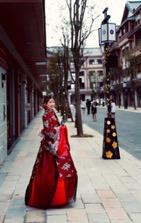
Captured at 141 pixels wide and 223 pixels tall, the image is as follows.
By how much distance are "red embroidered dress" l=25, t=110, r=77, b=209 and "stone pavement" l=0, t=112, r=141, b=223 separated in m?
0.17

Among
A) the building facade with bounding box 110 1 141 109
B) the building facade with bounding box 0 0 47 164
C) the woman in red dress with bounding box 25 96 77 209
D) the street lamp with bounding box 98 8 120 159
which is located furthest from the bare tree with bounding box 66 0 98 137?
the building facade with bounding box 110 1 141 109

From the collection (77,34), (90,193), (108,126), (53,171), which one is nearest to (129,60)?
(77,34)

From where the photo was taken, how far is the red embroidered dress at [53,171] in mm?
6777

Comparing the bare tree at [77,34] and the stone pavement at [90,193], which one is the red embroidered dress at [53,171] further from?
the bare tree at [77,34]

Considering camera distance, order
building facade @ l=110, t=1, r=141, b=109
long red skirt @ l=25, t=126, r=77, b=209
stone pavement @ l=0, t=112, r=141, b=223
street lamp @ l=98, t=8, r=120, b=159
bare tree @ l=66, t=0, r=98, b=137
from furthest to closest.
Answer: building facade @ l=110, t=1, r=141, b=109 < bare tree @ l=66, t=0, r=98, b=137 < street lamp @ l=98, t=8, r=120, b=159 < long red skirt @ l=25, t=126, r=77, b=209 < stone pavement @ l=0, t=112, r=141, b=223

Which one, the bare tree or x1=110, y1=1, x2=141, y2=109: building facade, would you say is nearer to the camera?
the bare tree

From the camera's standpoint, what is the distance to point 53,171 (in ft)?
22.3

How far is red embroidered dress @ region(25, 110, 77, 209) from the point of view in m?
6.78

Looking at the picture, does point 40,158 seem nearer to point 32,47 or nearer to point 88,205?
point 88,205

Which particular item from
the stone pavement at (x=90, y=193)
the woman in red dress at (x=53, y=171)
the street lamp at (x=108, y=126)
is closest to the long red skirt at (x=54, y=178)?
the woman in red dress at (x=53, y=171)

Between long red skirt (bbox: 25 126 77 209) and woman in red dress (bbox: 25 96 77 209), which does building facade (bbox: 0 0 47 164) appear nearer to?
woman in red dress (bbox: 25 96 77 209)

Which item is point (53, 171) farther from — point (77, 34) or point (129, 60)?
point (129, 60)

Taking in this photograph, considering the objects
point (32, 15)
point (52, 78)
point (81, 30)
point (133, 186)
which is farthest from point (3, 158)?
point (52, 78)

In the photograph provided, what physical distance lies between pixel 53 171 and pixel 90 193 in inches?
51.4
